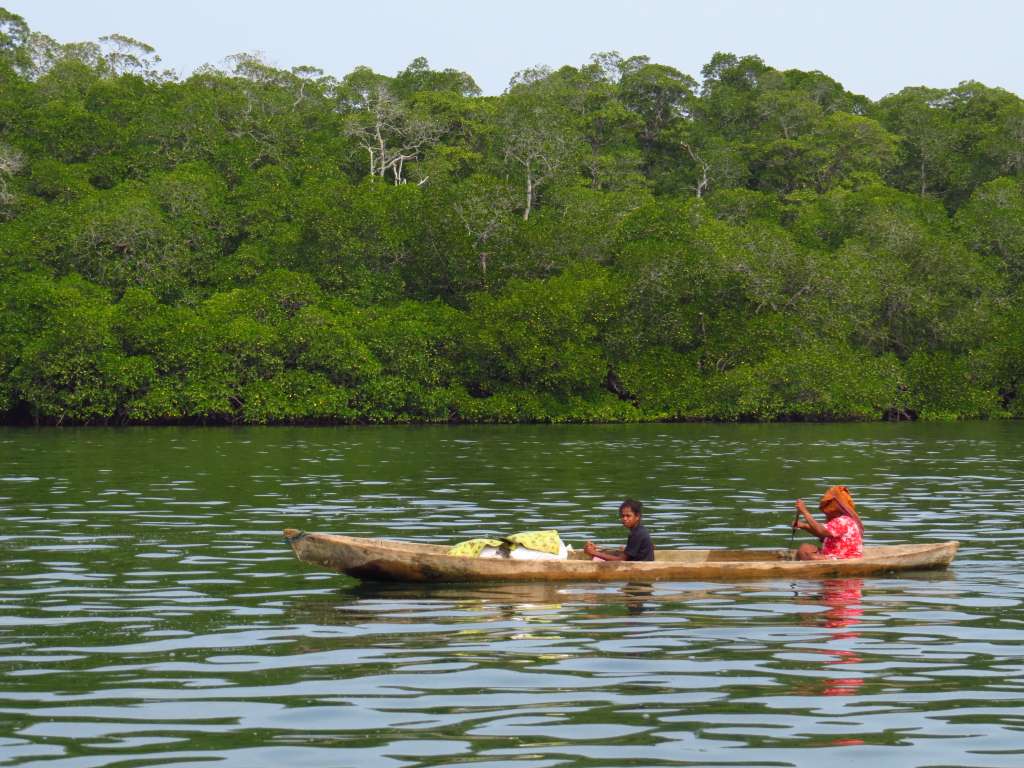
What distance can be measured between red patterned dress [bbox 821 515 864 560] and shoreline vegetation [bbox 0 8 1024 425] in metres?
45.1

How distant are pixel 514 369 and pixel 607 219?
43.1 feet

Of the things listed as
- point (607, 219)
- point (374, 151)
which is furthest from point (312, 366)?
point (374, 151)

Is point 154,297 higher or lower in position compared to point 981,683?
higher

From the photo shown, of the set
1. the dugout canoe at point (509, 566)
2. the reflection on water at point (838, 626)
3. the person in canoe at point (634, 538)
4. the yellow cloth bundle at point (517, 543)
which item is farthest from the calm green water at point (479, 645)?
the person in canoe at point (634, 538)

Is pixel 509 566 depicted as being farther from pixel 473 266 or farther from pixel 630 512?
pixel 473 266

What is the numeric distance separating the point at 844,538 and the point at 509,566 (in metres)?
4.20

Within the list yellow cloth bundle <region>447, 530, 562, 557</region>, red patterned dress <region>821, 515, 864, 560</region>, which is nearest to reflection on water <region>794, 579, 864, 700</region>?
red patterned dress <region>821, 515, 864, 560</region>

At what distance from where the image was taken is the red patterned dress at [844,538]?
668 inches

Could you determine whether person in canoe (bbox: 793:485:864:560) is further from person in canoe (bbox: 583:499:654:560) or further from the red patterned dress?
person in canoe (bbox: 583:499:654:560)

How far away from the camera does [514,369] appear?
64.1 m

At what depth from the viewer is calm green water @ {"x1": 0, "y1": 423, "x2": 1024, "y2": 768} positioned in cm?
898

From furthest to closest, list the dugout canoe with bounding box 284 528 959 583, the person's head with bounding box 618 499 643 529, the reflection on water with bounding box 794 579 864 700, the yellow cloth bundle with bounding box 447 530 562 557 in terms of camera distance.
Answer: the person's head with bounding box 618 499 643 529 → the yellow cloth bundle with bounding box 447 530 562 557 → the dugout canoe with bounding box 284 528 959 583 → the reflection on water with bounding box 794 579 864 700

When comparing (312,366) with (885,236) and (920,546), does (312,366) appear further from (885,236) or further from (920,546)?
(920,546)

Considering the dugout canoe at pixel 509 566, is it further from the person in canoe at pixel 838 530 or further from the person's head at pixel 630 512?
the person's head at pixel 630 512
